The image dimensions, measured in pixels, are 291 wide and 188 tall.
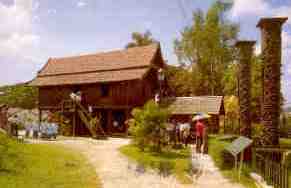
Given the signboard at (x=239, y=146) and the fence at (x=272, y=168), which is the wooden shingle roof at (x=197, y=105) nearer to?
the fence at (x=272, y=168)

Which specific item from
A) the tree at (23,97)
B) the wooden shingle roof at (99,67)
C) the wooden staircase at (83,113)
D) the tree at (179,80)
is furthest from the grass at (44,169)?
the tree at (23,97)

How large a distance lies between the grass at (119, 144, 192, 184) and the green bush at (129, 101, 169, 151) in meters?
0.54

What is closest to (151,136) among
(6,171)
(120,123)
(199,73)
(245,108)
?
(245,108)

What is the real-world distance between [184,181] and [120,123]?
1761cm

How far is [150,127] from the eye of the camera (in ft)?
52.4

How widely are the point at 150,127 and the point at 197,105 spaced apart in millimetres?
9095

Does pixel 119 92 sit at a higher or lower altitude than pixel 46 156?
higher

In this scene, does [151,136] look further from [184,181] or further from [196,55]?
[196,55]

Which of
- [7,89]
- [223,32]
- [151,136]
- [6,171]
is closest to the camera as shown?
[6,171]

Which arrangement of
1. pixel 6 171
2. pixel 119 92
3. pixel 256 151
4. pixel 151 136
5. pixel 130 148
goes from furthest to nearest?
1. pixel 119 92
2. pixel 130 148
3. pixel 151 136
4. pixel 256 151
5. pixel 6 171

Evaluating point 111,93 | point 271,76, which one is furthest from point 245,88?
point 111,93

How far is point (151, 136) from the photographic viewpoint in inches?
627

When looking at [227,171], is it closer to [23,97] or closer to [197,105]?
[197,105]

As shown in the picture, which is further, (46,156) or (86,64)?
(86,64)
